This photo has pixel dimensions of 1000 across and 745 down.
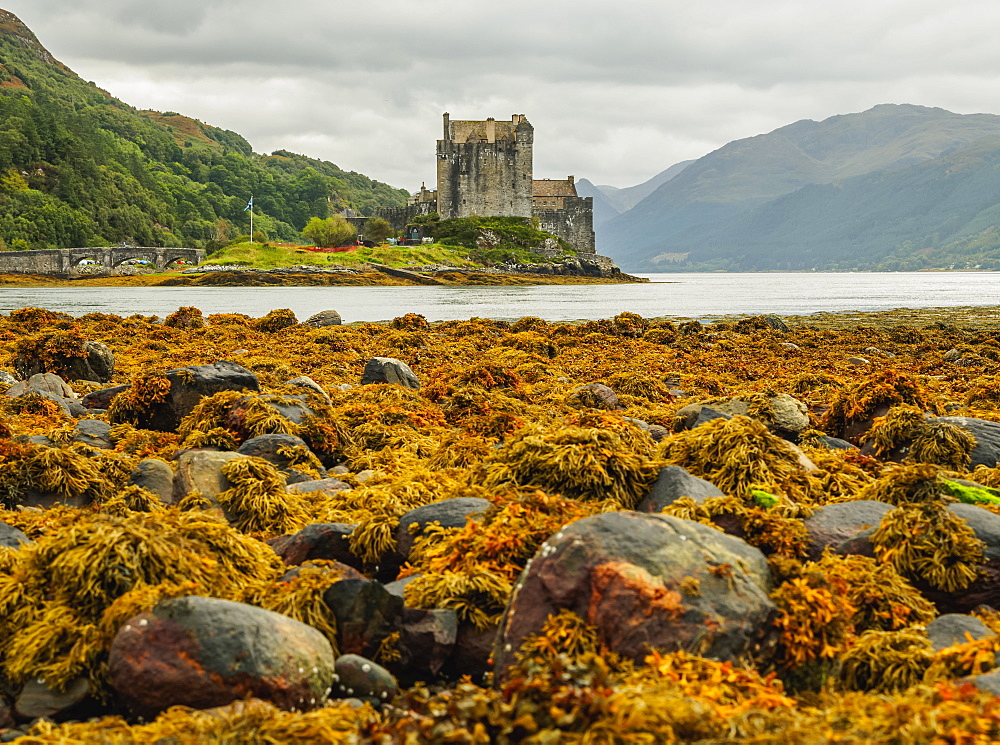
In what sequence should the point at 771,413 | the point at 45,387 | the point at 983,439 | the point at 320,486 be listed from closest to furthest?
the point at 320,486 → the point at 983,439 → the point at 771,413 → the point at 45,387

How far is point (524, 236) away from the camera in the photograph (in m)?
93.9

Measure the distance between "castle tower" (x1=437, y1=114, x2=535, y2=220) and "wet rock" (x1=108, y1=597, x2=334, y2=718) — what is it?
97669mm

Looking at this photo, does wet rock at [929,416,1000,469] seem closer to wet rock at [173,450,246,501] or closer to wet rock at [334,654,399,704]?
wet rock at [334,654,399,704]

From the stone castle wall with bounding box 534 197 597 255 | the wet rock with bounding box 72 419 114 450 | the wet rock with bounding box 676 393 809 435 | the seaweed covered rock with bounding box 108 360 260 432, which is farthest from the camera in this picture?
the stone castle wall with bounding box 534 197 597 255

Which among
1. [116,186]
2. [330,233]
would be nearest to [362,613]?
[330,233]

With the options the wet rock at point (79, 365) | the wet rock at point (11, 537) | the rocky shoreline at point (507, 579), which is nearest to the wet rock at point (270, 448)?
the rocky shoreline at point (507, 579)

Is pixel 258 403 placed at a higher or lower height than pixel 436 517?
higher

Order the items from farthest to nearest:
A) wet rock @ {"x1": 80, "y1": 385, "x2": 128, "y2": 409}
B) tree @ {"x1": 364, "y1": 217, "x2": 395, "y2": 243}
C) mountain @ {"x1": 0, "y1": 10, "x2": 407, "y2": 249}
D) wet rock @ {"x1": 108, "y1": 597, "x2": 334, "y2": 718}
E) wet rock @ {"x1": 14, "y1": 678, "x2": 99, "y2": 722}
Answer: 1. mountain @ {"x1": 0, "y1": 10, "x2": 407, "y2": 249}
2. tree @ {"x1": 364, "y1": 217, "x2": 395, "y2": 243}
3. wet rock @ {"x1": 80, "y1": 385, "x2": 128, "y2": 409}
4. wet rock @ {"x1": 14, "y1": 678, "x2": 99, "y2": 722}
5. wet rock @ {"x1": 108, "y1": 597, "x2": 334, "y2": 718}

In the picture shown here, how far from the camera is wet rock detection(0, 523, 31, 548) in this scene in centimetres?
Answer: 450

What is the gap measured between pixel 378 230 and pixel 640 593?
10115cm

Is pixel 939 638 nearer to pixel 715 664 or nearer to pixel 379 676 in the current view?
pixel 715 664

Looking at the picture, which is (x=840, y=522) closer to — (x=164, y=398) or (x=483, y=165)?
(x=164, y=398)

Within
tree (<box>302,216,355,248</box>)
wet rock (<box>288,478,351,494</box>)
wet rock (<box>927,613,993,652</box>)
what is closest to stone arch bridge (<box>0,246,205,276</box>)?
tree (<box>302,216,355,248</box>)

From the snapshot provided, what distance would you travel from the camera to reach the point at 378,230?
101 metres
